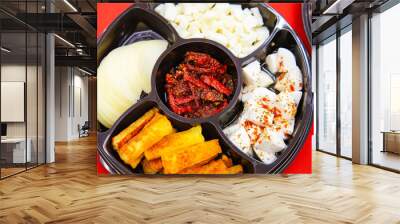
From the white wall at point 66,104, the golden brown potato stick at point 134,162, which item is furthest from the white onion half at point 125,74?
the white wall at point 66,104

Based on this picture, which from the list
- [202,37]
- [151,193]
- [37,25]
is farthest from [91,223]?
[37,25]

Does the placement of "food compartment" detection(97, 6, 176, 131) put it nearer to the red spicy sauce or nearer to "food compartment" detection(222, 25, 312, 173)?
the red spicy sauce

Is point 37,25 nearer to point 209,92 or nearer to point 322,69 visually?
point 209,92

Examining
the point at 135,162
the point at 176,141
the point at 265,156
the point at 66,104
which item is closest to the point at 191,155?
the point at 176,141

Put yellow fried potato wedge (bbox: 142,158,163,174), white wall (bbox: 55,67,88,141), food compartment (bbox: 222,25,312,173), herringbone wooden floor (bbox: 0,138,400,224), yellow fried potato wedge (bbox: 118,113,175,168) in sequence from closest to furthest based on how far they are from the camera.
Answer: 1. herringbone wooden floor (bbox: 0,138,400,224)
2. yellow fried potato wedge (bbox: 118,113,175,168)
3. food compartment (bbox: 222,25,312,173)
4. yellow fried potato wedge (bbox: 142,158,163,174)
5. white wall (bbox: 55,67,88,141)

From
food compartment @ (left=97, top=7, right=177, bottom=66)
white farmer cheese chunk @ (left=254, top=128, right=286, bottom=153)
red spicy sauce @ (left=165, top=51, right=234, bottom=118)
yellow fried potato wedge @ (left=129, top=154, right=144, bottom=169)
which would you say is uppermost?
food compartment @ (left=97, top=7, right=177, bottom=66)

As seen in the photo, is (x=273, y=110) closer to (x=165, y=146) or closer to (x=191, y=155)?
(x=191, y=155)

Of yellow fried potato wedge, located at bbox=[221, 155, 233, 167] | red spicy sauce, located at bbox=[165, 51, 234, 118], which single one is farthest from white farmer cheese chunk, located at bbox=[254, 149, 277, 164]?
red spicy sauce, located at bbox=[165, 51, 234, 118]

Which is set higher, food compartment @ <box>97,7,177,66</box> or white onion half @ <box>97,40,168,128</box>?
food compartment @ <box>97,7,177,66</box>

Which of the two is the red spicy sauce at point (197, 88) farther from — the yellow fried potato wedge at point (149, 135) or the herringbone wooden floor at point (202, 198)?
the herringbone wooden floor at point (202, 198)
